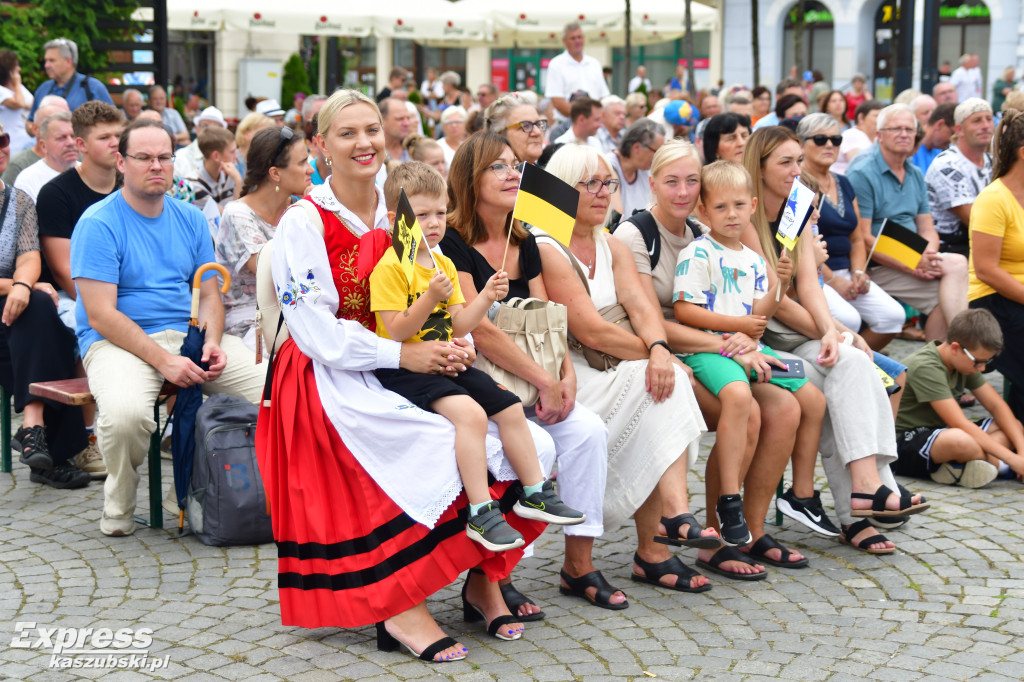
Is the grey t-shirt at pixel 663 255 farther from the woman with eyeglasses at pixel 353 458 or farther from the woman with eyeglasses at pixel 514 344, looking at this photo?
the woman with eyeglasses at pixel 353 458

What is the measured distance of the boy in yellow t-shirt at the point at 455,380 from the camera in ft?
12.7

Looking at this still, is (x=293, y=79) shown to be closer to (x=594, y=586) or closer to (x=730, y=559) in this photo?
(x=730, y=559)

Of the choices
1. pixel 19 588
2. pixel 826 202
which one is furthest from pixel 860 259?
pixel 19 588

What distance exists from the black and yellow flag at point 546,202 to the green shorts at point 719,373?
0.94 m

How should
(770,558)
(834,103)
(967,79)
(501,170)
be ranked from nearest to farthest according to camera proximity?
(501,170) → (770,558) → (834,103) → (967,79)

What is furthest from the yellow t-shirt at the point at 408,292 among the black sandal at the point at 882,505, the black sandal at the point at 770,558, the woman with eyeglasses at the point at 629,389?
the black sandal at the point at 882,505

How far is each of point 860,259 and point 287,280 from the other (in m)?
4.46

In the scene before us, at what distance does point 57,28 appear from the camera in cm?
1349

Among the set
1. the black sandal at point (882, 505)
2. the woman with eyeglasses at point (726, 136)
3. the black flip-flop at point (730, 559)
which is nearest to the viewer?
the black flip-flop at point (730, 559)

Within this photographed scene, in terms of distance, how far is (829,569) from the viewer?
4.79 metres

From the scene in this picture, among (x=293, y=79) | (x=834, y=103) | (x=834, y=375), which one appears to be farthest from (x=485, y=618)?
(x=293, y=79)

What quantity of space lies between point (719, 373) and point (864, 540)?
3.23 ft

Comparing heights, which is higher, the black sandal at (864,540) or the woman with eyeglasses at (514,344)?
the woman with eyeglasses at (514,344)

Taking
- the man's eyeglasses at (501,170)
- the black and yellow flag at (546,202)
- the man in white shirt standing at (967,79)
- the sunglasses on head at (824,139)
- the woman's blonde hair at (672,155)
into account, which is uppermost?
the man in white shirt standing at (967,79)
